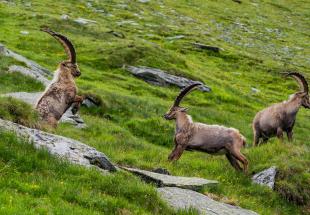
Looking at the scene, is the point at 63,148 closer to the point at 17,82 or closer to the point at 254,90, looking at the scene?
the point at 17,82

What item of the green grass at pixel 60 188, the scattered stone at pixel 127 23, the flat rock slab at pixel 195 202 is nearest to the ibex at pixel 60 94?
the green grass at pixel 60 188

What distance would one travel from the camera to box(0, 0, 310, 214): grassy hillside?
653 inches

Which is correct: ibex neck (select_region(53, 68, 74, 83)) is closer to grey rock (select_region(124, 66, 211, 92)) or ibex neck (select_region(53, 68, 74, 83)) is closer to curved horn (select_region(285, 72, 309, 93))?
curved horn (select_region(285, 72, 309, 93))

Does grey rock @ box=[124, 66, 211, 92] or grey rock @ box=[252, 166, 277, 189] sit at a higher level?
grey rock @ box=[252, 166, 277, 189]

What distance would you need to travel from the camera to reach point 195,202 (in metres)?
12.3

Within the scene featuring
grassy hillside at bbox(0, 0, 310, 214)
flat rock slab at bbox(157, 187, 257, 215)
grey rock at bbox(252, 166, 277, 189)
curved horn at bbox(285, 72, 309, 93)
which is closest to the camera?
flat rock slab at bbox(157, 187, 257, 215)

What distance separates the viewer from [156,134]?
22.8 m

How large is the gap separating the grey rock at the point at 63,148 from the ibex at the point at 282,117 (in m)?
11.0

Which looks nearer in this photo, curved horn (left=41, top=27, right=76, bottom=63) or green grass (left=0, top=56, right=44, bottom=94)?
curved horn (left=41, top=27, right=76, bottom=63)

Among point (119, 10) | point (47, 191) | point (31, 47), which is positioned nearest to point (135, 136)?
point (47, 191)

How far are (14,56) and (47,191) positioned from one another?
1936 cm

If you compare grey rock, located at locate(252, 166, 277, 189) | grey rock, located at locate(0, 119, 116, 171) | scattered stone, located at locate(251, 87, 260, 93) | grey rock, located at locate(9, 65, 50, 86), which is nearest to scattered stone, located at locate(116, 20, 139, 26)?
scattered stone, located at locate(251, 87, 260, 93)

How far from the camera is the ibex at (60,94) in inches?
621

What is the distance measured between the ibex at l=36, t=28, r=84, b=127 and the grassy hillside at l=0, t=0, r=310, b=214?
195 centimetres
